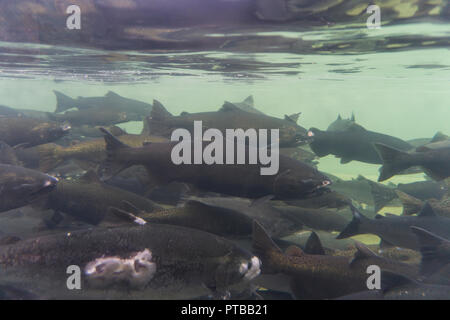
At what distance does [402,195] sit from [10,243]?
6478 mm

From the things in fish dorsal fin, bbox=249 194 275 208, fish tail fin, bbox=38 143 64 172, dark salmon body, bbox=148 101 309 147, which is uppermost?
dark salmon body, bbox=148 101 309 147

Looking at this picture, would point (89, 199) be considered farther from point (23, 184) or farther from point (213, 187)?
point (213, 187)

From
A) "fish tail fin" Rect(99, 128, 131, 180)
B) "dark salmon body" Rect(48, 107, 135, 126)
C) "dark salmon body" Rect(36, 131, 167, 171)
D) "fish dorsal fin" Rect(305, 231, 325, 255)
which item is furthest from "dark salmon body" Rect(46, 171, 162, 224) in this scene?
"dark salmon body" Rect(48, 107, 135, 126)

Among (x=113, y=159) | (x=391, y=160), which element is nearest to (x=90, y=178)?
(x=113, y=159)

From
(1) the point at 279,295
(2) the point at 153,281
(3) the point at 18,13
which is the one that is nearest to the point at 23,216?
(2) the point at 153,281

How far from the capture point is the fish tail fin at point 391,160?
19.0 ft

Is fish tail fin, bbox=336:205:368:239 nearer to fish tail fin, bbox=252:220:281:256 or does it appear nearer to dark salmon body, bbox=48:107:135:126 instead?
fish tail fin, bbox=252:220:281:256

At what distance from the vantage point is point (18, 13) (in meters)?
8.73

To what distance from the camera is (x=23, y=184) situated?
4.13 metres

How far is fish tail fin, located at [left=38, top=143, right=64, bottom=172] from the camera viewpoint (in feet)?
21.9

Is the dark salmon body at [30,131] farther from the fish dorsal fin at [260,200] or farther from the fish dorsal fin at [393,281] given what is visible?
the fish dorsal fin at [393,281]

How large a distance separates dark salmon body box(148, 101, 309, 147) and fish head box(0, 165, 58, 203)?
3.55m

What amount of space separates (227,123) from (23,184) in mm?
4529
